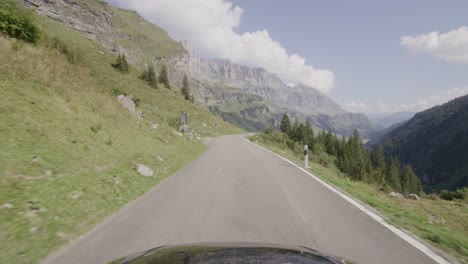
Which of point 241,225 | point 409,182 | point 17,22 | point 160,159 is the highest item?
point 17,22

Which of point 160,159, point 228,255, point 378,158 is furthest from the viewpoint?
point 378,158

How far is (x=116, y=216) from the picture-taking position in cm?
570

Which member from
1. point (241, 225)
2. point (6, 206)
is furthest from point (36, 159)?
point (241, 225)

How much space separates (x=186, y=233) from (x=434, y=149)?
235264 mm

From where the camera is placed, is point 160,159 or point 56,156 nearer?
point 56,156

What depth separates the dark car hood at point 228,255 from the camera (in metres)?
2.24

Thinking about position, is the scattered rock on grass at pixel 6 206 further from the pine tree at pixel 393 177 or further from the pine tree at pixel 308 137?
the pine tree at pixel 393 177

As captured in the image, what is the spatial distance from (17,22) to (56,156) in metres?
9.59

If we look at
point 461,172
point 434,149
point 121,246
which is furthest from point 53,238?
point 434,149

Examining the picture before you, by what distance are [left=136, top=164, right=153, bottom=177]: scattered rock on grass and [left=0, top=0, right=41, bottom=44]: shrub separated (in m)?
9.54

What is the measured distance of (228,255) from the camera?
234cm

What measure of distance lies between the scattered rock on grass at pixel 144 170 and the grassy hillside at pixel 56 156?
0.67ft

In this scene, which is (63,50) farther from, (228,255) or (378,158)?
(378,158)

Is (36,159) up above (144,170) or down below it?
above
